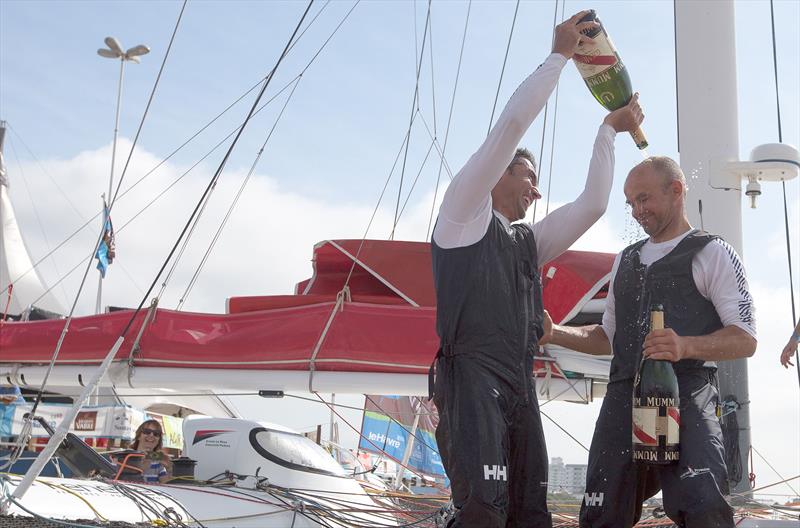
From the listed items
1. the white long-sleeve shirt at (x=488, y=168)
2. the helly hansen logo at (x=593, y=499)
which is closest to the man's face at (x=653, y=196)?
the white long-sleeve shirt at (x=488, y=168)

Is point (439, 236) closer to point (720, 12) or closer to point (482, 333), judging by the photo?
point (482, 333)

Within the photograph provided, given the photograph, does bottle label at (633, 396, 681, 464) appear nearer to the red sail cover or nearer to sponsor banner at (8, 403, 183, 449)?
the red sail cover

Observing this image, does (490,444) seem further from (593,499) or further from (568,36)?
(568,36)

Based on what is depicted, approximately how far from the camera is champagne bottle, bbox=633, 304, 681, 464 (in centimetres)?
290

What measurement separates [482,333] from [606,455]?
0.64 m

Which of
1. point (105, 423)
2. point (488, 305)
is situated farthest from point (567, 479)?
point (105, 423)

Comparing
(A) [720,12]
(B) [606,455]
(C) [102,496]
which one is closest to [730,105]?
(A) [720,12]

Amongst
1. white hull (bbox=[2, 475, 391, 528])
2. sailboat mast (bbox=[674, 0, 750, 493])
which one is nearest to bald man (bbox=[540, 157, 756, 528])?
white hull (bbox=[2, 475, 391, 528])

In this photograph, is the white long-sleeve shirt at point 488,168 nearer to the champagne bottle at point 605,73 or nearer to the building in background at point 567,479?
the champagne bottle at point 605,73

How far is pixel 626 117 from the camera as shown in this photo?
3479 mm

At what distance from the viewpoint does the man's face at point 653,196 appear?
10.6 feet

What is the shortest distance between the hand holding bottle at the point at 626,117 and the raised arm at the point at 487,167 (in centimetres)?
52

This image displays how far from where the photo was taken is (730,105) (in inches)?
207

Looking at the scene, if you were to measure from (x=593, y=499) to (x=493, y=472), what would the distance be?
0.54 metres
